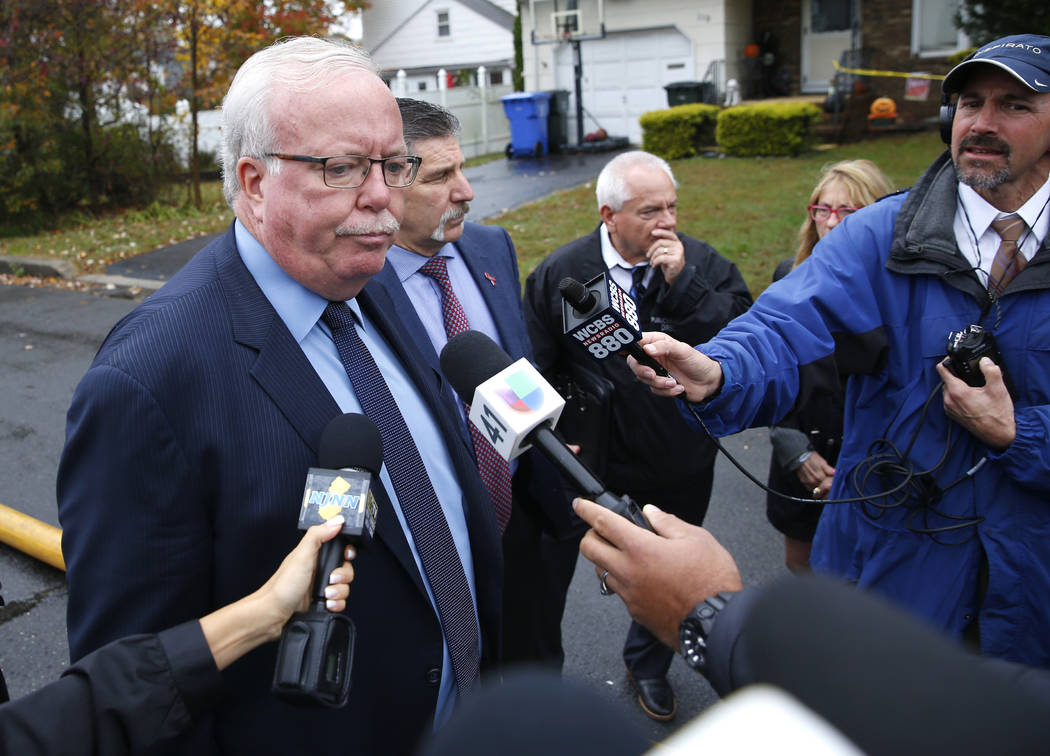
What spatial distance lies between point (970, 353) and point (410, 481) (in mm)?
1404

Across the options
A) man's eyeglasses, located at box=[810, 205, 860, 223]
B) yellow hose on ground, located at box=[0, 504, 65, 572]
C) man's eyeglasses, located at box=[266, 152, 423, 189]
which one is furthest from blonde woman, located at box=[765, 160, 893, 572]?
yellow hose on ground, located at box=[0, 504, 65, 572]

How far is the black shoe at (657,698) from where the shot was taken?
329 cm

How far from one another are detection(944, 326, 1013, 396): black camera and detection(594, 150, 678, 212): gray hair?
173 centimetres

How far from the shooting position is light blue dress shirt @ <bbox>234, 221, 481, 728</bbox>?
1872 millimetres

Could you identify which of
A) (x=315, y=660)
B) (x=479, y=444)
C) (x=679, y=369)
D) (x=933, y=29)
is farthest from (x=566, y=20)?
(x=315, y=660)

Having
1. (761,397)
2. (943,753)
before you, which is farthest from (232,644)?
(761,397)

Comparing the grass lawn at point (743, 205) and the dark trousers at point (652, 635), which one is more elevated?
the grass lawn at point (743, 205)

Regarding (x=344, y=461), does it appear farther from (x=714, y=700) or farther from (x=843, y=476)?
(x=714, y=700)

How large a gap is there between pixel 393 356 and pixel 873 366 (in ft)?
4.34

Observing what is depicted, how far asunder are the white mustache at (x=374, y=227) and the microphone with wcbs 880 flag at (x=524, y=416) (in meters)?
0.39

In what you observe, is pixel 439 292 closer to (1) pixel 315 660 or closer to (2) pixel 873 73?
(1) pixel 315 660

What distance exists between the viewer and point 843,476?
238 cm

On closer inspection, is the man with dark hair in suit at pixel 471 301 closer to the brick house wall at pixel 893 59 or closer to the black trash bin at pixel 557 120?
the brick house wall at pixel 893 59

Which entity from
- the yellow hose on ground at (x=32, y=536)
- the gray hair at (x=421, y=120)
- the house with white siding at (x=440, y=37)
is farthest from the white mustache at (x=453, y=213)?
the house with white siding at (x=440, y=37)
